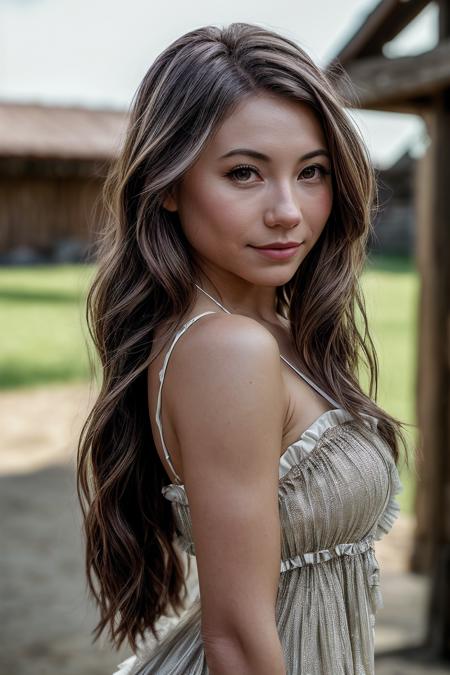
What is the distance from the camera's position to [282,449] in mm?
1354

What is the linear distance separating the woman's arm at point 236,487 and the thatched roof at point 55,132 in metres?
23.2

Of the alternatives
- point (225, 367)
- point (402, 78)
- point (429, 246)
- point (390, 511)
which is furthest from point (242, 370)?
point (429, 246)

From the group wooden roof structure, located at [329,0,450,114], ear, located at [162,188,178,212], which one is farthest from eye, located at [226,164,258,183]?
wooden roof structure, located at [329,0,450,114]

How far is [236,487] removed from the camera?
123cm

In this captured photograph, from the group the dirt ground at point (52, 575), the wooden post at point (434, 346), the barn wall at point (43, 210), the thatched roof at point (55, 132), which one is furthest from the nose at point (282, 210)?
the barn wall at point (43, 210)

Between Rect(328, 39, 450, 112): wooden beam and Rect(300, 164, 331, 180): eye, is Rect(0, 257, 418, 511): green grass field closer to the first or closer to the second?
Rect(328, 39, 450, 112): wooden beam

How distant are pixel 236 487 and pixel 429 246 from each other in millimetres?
4224

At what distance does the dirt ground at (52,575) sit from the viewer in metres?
4.37

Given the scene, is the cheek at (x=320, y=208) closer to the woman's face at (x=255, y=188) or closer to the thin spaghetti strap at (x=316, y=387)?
the woman's face at (x=255, y=188)

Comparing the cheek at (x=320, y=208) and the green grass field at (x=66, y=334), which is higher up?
the cheek at (x=320, y=208)

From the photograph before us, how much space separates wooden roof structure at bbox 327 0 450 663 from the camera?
4.46m

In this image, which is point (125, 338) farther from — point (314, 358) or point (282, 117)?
point (282, 117)

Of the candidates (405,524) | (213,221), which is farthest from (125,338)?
(405,524)

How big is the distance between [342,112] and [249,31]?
0.19 metres
